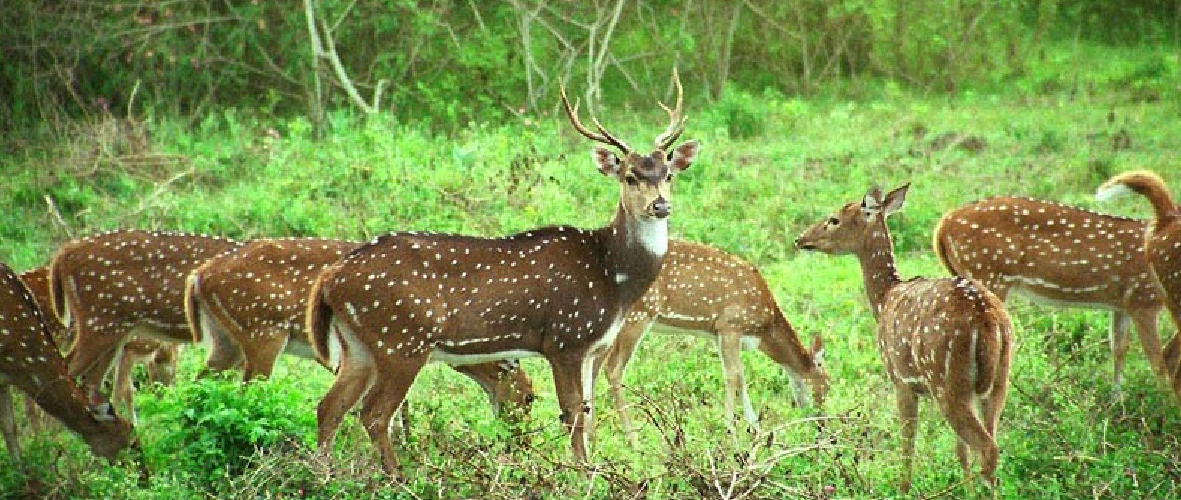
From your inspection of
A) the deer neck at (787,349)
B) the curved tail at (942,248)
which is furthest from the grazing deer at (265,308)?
the curved tail at (942,248)

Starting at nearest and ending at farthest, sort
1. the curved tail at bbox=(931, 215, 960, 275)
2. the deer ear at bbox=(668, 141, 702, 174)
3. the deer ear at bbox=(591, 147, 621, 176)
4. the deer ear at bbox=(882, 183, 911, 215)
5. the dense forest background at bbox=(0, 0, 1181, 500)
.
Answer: the dense forest background at bbox=(0, 0, 1181, 500), the deer ear at bbox=(591, 147, 621, 176), the deer ear at bbox=(668, 141, 702, 174), the deer ear at bbox=(882, 183, 911, 215), the curved tail at bbox=(931, 215, 960, 275)

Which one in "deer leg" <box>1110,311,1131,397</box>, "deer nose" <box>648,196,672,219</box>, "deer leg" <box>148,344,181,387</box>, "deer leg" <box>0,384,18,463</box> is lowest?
"deer leg" <box>148,344,181,387</box>

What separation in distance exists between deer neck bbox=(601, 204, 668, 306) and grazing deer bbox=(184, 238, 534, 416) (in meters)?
0.93

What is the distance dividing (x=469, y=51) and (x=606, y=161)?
856cm

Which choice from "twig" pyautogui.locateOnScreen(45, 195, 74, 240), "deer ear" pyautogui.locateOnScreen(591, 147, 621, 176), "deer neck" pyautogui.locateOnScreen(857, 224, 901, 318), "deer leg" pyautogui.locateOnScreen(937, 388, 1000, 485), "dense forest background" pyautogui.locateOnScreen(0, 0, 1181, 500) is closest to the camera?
"deer leg" pyautogui.locateOnScreen(937, 388, 1000, 485)

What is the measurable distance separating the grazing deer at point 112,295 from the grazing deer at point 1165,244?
5.17 metres

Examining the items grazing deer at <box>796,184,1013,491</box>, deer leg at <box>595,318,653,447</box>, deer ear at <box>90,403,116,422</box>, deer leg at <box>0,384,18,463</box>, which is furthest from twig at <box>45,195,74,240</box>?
grazing deer at <box>796,184,1013,491</box>

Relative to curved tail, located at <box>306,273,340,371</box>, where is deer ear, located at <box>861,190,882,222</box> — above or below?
above

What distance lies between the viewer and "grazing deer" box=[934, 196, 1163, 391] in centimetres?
978

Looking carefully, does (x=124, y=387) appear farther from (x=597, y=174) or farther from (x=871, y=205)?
(x=597, y=174)

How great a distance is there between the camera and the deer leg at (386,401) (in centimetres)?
802

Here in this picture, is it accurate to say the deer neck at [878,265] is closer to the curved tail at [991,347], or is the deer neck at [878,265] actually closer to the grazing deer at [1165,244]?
the grazing deer at [1165,244]

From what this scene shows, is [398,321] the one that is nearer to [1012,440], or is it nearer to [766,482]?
[766,482]

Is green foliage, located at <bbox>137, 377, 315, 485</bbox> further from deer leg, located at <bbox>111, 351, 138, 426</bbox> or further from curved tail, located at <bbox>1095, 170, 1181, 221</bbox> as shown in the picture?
curved tail, located at <bbox>1095, 170, 1181, 221</bbox>
